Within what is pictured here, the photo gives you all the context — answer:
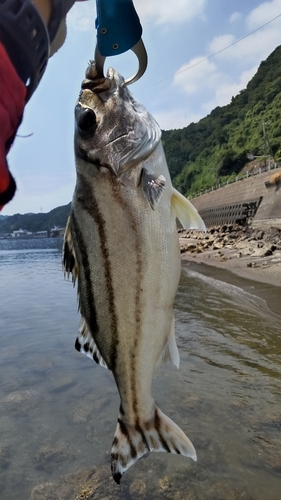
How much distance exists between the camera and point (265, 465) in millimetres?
4645

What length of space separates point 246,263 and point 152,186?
20244 mm

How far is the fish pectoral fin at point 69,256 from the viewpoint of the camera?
259 centimetres

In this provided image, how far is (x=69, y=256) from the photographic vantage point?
104 inches

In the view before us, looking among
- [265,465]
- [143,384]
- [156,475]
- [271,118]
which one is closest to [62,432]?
[156,475]

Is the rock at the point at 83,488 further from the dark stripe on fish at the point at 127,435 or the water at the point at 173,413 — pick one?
the dark stripe on fish at the point at 127,435

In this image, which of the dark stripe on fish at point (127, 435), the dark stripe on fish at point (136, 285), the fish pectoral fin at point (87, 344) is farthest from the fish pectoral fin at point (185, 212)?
the dark stripe on fish at point (127, 435)

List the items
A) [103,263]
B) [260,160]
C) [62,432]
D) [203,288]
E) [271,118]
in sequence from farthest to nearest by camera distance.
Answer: [271,118], [260,160], [203,288], [62,432], [103,263]

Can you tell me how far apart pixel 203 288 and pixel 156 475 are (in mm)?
14893

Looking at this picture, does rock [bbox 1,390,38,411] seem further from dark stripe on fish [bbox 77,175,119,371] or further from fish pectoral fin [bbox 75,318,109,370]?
dark stripe on fish [bbox 77,175,119,371]

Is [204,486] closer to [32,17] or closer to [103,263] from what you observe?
[103,263]

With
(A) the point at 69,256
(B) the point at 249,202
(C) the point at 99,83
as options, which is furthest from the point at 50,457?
(B) the point at 249,202

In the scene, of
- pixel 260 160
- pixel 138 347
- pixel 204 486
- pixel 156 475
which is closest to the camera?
pixel 138 347

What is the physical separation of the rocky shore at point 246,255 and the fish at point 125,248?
14580 millimetres

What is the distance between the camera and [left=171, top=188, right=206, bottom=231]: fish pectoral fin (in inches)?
106
